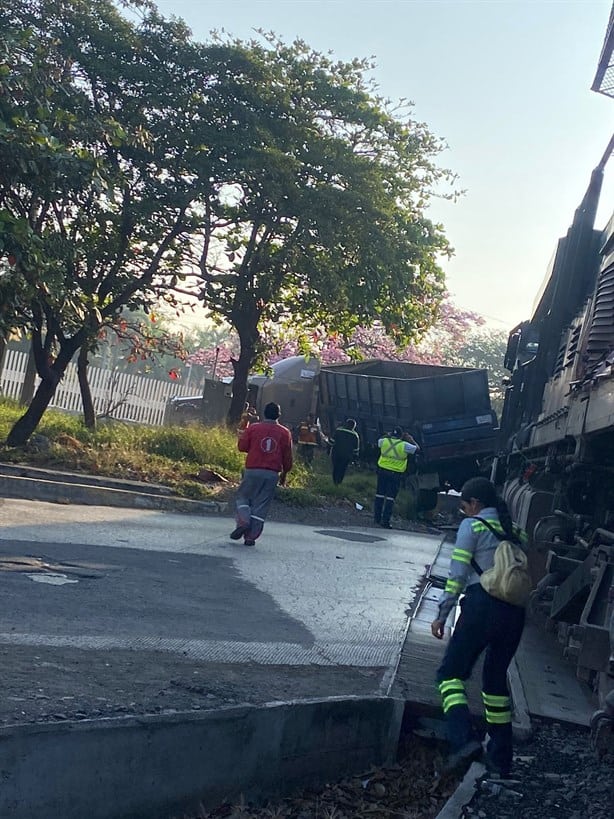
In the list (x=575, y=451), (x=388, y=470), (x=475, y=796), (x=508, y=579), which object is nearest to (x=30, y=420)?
(x=388, y=470)

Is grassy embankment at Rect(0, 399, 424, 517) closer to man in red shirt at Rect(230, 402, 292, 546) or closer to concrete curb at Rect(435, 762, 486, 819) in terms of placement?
man in red shirt at Rect(230, 402, 292, 546)

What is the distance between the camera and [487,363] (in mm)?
62094

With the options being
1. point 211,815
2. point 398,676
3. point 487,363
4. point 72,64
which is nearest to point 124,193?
point 72,64

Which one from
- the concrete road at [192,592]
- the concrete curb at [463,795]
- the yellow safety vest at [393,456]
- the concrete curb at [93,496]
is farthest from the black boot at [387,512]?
the concrete curb at [463,795]

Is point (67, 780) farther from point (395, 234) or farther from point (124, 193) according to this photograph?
point (395, 234)

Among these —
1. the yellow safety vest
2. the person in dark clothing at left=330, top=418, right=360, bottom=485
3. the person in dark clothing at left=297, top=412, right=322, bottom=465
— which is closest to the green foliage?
the person in dark clothing at left=330, top=418, right=360, bottom=485

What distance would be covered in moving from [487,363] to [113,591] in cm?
5460

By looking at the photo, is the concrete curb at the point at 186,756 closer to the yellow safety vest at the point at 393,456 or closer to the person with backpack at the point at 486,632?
the person with backpack at the point at 486,632

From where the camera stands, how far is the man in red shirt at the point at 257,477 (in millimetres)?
13250

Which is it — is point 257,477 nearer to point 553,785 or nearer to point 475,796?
point 553,785

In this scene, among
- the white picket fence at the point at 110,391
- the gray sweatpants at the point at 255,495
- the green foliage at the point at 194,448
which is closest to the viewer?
the gray sweatpants at the point at 255,495

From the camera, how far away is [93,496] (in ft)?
51.9

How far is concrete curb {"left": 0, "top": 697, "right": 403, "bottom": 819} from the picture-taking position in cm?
416

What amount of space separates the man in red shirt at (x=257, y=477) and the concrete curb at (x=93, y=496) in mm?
3197
